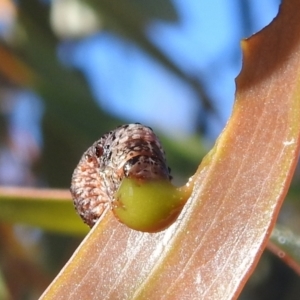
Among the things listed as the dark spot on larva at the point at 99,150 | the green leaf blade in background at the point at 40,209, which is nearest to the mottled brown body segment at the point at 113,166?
the dark spot on larva at the point at 99,150

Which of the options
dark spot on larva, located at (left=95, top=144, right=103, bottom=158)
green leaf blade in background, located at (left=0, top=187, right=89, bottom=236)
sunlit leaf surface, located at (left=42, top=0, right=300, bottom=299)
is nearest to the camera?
sunlit leaf surface, located at (left=42, top=0, right=300, bottom=299)

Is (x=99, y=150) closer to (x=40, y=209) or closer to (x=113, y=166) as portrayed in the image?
(x=113, y=166)

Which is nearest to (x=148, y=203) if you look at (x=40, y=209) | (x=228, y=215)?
(x=228, y=215)

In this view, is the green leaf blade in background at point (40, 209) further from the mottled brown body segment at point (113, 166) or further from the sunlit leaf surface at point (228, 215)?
the sunlit leaf surface at point (228, 215)

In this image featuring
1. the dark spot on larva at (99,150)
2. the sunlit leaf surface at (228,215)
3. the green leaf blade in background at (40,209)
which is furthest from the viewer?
the green leaf blade in background at (40,209)

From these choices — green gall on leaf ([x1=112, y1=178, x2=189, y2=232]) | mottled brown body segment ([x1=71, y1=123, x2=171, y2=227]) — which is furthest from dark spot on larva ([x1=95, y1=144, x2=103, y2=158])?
green gall on leaf ([x1=112, y1=178, x2=189, y2=232])

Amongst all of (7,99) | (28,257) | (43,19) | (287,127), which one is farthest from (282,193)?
(7,99)

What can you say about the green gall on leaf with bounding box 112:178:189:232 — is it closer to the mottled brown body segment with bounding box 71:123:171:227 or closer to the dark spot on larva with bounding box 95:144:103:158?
the mottled brown body segment with bounding box 71:123:171:227
